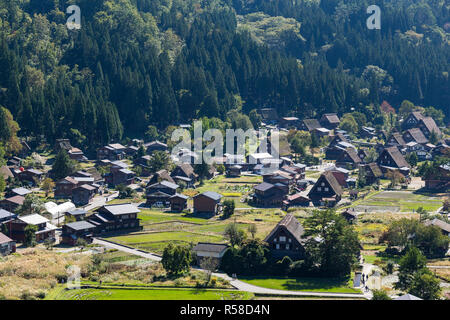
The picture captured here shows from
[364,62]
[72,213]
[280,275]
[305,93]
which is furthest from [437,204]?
[364,62]

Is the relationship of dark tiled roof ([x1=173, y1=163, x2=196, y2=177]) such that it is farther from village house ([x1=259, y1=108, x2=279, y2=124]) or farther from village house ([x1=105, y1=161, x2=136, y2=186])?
village house ([x1=259, y1=108, x2=279, y2=124])

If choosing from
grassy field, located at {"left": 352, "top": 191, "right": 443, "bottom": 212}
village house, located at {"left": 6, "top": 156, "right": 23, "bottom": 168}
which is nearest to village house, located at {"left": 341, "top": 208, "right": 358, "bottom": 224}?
grassy field, located at {"left": 352, "top": 191, "right": 443, "bottom": 212}

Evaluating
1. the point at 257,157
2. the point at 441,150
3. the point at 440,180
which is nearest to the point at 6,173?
the point at 257,157

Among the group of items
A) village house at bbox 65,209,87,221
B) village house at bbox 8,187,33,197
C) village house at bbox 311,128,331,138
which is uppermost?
village house at bbox 311,128,331,138

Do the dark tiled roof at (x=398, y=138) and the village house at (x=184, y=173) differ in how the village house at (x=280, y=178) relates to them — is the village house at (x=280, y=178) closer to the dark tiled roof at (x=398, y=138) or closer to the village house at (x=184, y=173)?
the village house at (x=184, y=173)

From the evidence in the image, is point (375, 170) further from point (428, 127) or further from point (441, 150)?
point (428, 127)

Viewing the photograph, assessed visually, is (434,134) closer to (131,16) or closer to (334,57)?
(334,57)
